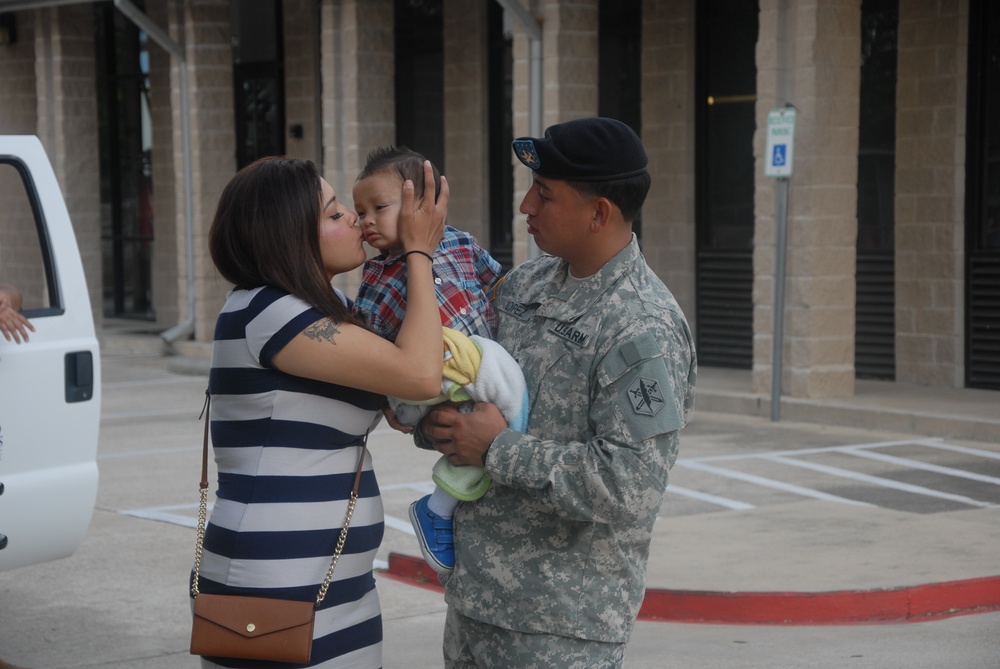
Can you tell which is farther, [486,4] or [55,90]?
[55,90]

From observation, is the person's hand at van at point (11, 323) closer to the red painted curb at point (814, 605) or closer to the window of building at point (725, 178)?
the red painted curb at point (814, 605)

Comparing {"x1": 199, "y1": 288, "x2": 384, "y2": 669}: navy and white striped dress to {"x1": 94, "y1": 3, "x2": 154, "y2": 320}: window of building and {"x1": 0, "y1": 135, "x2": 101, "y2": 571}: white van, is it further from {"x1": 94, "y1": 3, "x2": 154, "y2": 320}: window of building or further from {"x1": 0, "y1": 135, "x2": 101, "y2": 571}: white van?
{"x1": 94, "y1": 3, "x2": 154, "y2": 320}: window of building

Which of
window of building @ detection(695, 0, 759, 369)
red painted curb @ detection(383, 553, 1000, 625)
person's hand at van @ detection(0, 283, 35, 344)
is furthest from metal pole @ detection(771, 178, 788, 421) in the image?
person's hand at van @ detection(0, 283, 35, 344)

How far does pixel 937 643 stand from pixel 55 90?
1664 cm

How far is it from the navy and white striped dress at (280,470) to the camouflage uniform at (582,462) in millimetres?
268

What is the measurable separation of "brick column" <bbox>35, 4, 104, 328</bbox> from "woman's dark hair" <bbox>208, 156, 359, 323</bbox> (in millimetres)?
17442

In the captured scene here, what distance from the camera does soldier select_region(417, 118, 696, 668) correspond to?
2863mm

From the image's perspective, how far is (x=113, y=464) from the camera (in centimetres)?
1112

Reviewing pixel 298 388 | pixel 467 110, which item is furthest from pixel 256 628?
pixel 467 110

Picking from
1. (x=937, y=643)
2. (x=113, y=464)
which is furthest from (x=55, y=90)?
(x=937, y=643)

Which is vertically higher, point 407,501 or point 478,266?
point 478,266

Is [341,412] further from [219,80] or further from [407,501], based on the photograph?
[219,80]

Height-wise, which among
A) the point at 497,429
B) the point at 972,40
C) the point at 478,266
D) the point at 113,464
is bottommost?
the point at 113,464

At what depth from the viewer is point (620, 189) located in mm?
2982
